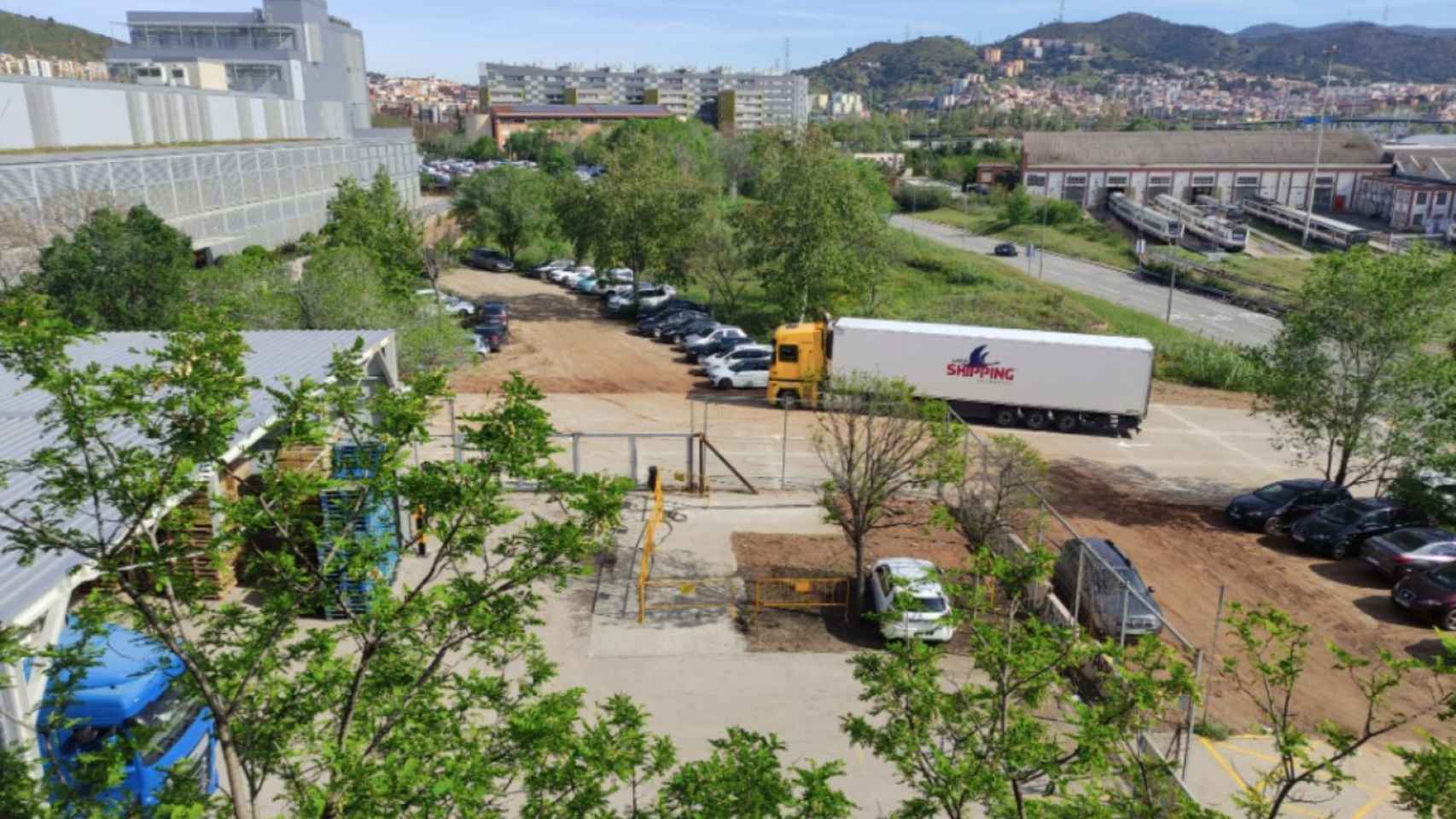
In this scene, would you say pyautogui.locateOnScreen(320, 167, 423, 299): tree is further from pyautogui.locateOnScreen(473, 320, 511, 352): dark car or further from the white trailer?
the white trailer

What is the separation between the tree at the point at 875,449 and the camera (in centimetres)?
1655

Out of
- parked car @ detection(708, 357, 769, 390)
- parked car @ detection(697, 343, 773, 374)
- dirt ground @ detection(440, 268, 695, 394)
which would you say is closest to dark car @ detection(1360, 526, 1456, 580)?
parked car @ detection(708, 357, 769, 390)

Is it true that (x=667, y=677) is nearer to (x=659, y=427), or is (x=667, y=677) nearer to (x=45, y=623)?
(x=45, y=623)

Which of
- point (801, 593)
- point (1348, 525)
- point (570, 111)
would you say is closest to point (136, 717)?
point (801, 593)

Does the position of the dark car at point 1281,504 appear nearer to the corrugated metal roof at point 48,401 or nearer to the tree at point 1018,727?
the tree at point 1018,727

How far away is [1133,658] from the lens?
7.68 metres

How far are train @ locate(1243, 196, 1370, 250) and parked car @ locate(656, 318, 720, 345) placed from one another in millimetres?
56682

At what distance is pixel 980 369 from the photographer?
27844mm

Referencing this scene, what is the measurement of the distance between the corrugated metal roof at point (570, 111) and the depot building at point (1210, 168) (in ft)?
281

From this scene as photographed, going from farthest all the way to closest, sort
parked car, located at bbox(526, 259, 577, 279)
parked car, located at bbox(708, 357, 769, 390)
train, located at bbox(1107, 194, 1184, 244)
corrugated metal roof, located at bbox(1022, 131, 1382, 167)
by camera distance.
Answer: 1. corrugated metal roof, located at bbox(1022, 131, 1382, 167)
2. train, located at bbox(1107, 194, 1184, 244)
3. parked car, located at bbox(526, 259, 577, 279)
4. parked car, located at bbox(708, 357, 769, 390)

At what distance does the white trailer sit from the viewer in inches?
1065

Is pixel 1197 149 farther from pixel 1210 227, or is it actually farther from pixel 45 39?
pixel 45 39

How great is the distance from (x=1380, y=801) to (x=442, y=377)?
513 inches

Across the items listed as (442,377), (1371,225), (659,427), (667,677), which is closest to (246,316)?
(659,427)
